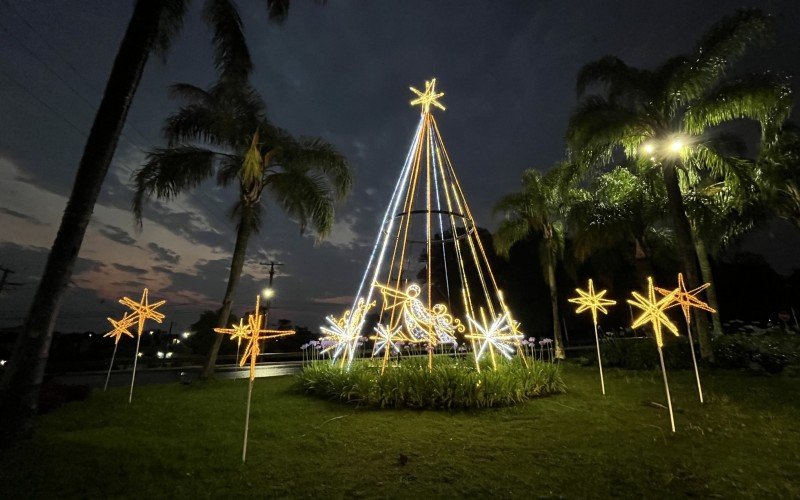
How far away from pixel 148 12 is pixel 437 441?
8.97m

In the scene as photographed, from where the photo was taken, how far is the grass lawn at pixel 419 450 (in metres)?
Result: 4.26

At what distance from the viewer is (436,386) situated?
788 centimetres

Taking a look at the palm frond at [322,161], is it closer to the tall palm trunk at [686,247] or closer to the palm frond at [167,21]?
the palm frond at [167,21]

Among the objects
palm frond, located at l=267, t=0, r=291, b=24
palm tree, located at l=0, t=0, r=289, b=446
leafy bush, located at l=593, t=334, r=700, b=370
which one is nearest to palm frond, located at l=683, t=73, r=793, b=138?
leafy bush, located at l=593, t=334, r=700, b=370

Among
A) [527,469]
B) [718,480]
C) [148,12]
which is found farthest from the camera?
[148,12]

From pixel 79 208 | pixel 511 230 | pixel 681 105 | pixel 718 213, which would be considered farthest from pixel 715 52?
pixel 79 208

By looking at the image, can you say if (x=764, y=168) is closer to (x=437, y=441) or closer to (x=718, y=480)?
(x=718, y=480)

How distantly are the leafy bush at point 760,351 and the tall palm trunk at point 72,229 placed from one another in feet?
53.0

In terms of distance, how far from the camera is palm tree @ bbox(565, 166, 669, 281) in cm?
1628

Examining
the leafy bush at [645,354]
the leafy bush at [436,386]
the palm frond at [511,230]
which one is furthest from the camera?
the palm frond at [511,230]

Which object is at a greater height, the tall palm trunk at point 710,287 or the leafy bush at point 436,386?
the tall palm trunk at point 710,287

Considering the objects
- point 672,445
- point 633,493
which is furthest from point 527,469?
point 672,445

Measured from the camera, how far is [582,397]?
8547 millimetres

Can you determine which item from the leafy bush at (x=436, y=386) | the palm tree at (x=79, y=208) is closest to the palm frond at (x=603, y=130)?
the leafy bush at (x=436, y=386)
